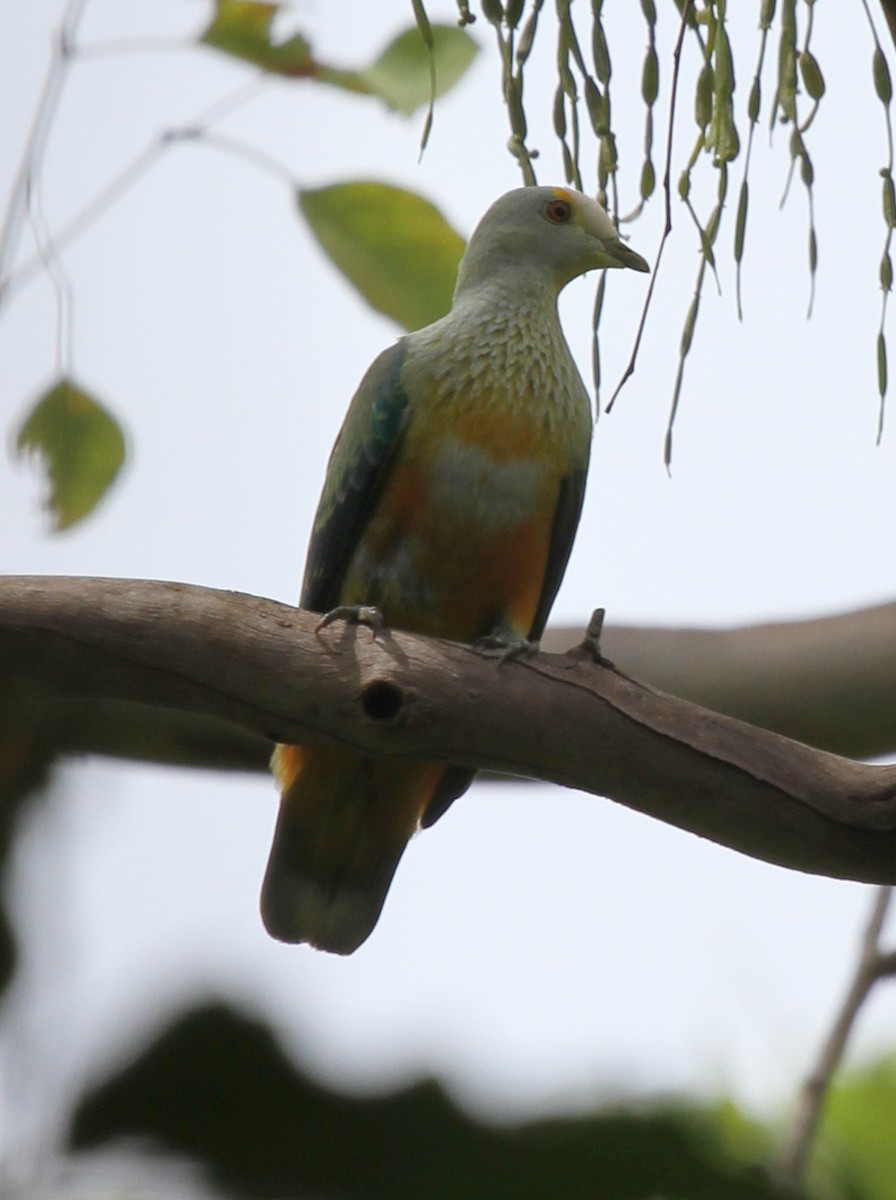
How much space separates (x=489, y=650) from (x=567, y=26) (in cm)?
90

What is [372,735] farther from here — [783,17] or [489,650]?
[783,17]

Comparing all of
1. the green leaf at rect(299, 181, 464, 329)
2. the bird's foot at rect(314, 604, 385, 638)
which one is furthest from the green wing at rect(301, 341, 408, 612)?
the bird's foot at rect(314, 604, 385, 638)

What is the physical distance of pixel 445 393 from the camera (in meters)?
3.08

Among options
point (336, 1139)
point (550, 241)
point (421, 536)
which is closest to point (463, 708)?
point (421, 536)

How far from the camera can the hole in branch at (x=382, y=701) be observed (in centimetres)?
213

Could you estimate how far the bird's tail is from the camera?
309 cm

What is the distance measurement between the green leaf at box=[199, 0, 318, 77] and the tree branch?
112cm

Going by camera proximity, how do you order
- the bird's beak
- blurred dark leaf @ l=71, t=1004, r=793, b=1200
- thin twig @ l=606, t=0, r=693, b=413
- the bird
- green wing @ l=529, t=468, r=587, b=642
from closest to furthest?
blurred dark leaf @ l=71, t=1004, r=793, b=1200, thin twig @ l=606, t=0, r=693, b=413, the bird, green wing @ l=529, t=468, r=587, b=642, the bird's beak

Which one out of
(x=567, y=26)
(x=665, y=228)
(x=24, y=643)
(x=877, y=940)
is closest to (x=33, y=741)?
(x=24, y=643)

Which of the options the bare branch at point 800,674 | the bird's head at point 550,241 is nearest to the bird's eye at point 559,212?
the bird's head at point 550,241

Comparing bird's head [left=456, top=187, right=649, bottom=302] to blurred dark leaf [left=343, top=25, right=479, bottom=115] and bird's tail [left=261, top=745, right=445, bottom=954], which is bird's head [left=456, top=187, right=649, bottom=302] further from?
bird's tail [left=261, top=745, right=445, bottom=954]

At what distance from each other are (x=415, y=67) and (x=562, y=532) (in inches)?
38.1

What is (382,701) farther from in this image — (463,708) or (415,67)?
(415,67)

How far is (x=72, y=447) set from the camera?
2.88m
